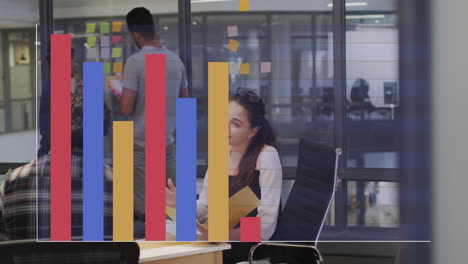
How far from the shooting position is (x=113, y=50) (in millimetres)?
2451

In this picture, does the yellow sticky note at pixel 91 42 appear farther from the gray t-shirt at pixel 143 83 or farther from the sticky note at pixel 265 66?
the sticky note at pixel 265 66

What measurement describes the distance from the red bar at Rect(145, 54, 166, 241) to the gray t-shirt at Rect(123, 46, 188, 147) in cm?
1

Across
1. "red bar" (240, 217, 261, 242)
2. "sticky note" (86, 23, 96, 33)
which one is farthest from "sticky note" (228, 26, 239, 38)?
"red bar" (240, 217, 261, 242)

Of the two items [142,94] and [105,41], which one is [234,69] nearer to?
[142,94]

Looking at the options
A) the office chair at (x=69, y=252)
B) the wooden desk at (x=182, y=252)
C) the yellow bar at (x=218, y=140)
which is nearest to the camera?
the office chair at (x=69, y=252)

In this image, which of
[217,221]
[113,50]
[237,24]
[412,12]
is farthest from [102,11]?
[412,12]

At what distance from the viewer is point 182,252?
254cm

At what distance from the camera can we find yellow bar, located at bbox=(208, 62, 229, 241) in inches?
94.5

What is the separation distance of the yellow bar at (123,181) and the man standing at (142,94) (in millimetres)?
22

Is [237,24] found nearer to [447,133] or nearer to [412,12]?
[412,12]

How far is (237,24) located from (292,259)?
Result: 3.84ft

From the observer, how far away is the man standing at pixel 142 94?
2414 millimetres

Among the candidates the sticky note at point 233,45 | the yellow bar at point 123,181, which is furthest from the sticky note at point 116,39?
the sticky note at point 233,45

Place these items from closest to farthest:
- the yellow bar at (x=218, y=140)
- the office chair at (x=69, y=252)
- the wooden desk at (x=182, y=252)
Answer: the office chair at (x=69, y=252) → the yellow bar at (x=218, y=140) → the wooden desk at (x=182, y=252)
